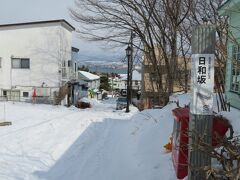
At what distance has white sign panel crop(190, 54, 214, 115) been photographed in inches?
161

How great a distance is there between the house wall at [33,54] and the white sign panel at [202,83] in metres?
27.3

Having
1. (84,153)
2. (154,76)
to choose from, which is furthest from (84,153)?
(154,76)

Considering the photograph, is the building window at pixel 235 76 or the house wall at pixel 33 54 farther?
the house wall at pixel 33 54

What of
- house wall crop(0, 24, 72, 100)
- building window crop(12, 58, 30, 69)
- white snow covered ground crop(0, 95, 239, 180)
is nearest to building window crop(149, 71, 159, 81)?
white snow covered ground crop(0, 95, 239, 180)

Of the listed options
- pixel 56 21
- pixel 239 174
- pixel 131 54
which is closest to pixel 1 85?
pixel 56 21

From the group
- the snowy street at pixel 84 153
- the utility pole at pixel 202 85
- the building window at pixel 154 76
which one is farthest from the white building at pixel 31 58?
the utility pole at pixel 202 85

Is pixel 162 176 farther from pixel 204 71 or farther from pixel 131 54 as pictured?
pixel 131 54

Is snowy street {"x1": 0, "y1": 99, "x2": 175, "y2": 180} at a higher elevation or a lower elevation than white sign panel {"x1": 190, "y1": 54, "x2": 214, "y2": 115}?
lower

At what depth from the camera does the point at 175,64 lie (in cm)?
1778

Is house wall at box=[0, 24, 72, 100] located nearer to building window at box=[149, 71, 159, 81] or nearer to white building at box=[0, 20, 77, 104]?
white building at box=[0, 20, 77, 104]

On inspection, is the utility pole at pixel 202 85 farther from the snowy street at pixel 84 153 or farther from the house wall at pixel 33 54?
the house wall at pixel 33 54

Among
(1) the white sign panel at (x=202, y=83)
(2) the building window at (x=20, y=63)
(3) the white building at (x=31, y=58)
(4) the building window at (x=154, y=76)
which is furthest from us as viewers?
(2) the building window at (x=20, y=63)

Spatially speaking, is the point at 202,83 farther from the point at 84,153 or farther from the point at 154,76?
the point at 154,76

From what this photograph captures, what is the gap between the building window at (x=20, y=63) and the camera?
3084 centimetres
